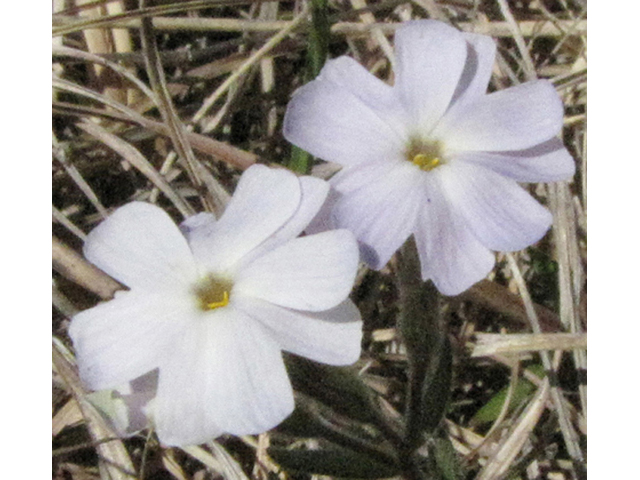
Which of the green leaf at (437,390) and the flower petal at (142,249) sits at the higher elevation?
the flower petal at (142,249)

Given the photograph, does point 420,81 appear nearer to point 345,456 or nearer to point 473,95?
point 473,95

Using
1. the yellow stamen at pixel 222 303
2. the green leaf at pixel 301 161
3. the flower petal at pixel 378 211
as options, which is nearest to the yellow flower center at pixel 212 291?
the yellow stamen at pixel 222 303

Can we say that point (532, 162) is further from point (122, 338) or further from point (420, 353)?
point (122, 338)

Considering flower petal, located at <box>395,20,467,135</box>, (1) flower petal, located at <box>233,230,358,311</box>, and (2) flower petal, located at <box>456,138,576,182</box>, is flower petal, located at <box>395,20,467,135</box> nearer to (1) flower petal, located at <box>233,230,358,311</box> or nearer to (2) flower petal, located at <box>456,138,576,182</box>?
(2) flower petal, located at <box>456,138,576,182</box>

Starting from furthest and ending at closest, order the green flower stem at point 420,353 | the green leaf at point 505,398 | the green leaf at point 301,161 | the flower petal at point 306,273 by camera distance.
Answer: the green leaf at point 505,398
the green leaf at point 301,161
the green flower stem at point 420,353
the flower petal at point 306,273

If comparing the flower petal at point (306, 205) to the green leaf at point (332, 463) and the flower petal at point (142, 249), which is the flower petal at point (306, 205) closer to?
the flower petal at point (142, 249)

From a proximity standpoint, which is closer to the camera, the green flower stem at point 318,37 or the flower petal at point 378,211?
the flower petal at point 378,211

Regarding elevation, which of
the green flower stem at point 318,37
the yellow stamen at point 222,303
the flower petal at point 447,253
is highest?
the green flower stem at point 318,37

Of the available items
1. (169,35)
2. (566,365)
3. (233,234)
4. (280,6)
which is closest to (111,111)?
(169,35)

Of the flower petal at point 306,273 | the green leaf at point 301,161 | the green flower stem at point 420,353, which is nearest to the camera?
the flower petal at point 306,273
